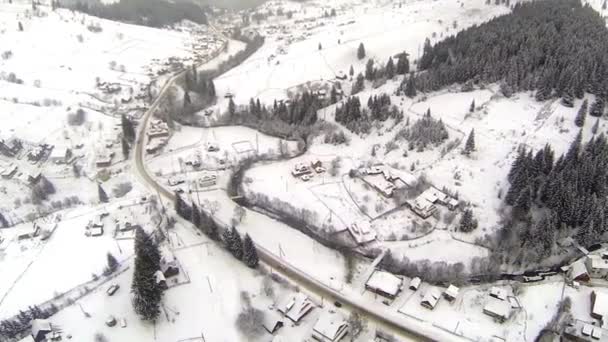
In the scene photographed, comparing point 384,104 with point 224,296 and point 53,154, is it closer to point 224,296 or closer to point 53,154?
point 224,296

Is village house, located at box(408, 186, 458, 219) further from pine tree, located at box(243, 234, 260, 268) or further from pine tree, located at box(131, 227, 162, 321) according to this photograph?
pine tree, located at box(131, 227, 162, 321)

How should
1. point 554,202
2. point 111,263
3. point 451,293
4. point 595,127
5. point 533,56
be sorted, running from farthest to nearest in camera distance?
1. point 533,56
2. point 595,127
3. point 554,202
4. point 111,263
5. point 451,293

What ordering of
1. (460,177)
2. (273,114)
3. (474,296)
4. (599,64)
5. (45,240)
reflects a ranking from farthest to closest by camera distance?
(273,114), (599,64), (460,177), (45,240), (474,296)

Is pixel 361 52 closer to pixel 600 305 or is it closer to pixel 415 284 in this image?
pixel 415 284

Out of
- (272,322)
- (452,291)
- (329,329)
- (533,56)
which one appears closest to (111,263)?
(272,322)

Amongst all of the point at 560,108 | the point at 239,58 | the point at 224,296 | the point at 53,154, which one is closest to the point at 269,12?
the point at 239,58

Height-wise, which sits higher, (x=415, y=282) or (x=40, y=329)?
(x=40, y=329)
